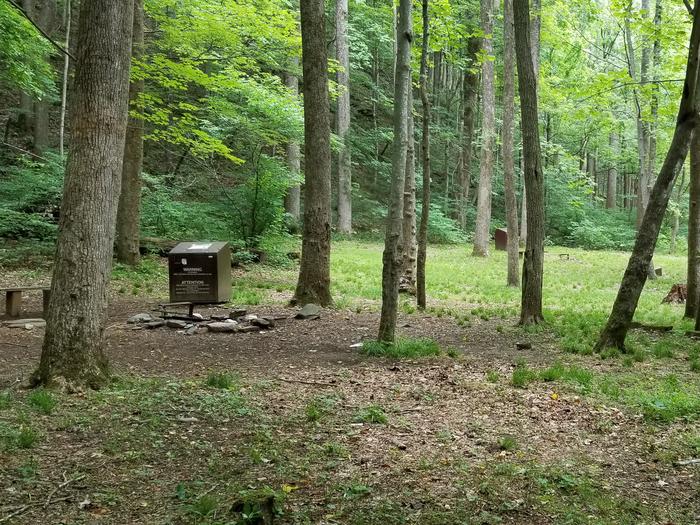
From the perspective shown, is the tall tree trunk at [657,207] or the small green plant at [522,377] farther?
the tall tree trunk at [657,207]

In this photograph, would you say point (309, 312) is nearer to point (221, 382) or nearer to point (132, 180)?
point (221, 382)

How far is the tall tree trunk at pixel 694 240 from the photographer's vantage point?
10141 millimetres

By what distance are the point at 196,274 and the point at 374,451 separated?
579cm

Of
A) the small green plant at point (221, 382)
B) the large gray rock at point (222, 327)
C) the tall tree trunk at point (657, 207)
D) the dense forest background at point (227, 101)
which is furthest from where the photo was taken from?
the dense forest background at point (227, 101)

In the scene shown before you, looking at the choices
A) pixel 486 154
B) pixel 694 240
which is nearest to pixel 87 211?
pixel 694 240

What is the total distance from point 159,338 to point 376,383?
143 inches

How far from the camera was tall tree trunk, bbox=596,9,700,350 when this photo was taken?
724 centimetres

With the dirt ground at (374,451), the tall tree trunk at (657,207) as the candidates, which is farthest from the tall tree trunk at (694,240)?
the dirt ground at (374,451)

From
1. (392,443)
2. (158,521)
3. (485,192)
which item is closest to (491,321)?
(392,443)

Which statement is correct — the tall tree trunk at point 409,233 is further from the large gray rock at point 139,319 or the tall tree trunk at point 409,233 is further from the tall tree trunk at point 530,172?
Result: the large gray rock at point 139,319

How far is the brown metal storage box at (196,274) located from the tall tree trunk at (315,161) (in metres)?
1.81

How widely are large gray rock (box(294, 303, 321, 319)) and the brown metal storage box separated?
4.52ft

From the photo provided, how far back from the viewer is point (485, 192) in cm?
2131

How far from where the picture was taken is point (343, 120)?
2478cm
